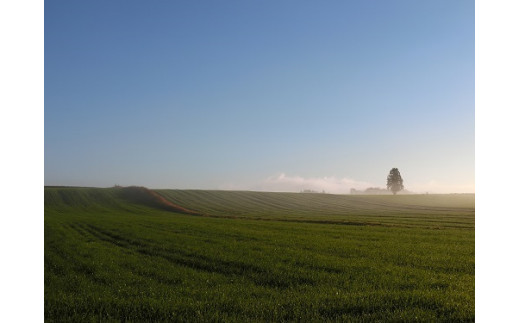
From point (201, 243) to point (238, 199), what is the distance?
45547 millimetres

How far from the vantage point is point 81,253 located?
1488 centimetres

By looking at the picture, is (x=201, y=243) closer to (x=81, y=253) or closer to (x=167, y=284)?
(x=81, y=253)

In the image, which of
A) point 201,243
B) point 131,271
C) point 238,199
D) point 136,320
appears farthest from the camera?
point 238,199
